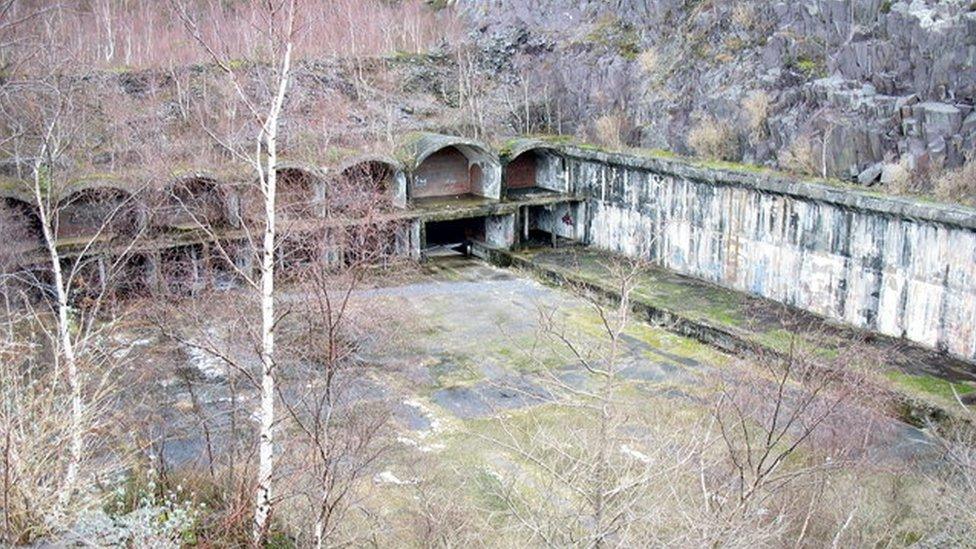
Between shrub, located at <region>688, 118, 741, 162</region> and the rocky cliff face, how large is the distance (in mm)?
42

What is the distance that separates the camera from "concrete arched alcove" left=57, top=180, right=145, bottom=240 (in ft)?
85.3

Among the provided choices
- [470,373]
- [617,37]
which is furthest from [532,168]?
[470,373]

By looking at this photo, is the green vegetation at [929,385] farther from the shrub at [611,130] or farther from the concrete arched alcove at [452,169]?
the concrete arched alcove at [452,169]

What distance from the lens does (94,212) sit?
2730 cm

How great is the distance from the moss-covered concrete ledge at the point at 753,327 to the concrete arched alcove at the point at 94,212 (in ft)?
37.4

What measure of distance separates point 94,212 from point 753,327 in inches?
718

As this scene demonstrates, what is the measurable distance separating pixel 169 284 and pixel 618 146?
15.2 metres

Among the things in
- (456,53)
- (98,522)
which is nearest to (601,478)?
(98,522)

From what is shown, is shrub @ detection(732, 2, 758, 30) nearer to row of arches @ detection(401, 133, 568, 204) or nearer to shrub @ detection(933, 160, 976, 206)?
row of arches @ detection(401, 133, 568, 204)

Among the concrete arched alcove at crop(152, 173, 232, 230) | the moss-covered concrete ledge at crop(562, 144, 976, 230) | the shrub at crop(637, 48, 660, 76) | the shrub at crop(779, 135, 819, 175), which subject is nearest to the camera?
the moss-covered concrete ledge at crop(562, 144, 976, 230)

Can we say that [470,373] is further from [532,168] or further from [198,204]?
[532,168]

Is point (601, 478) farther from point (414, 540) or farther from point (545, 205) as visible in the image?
point (545, 205)

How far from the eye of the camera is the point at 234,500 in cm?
1230

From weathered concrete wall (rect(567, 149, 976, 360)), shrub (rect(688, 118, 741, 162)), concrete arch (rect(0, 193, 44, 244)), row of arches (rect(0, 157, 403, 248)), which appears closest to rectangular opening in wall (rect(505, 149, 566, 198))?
weathered concrete wall (rect(567, 149, 976, 360))
